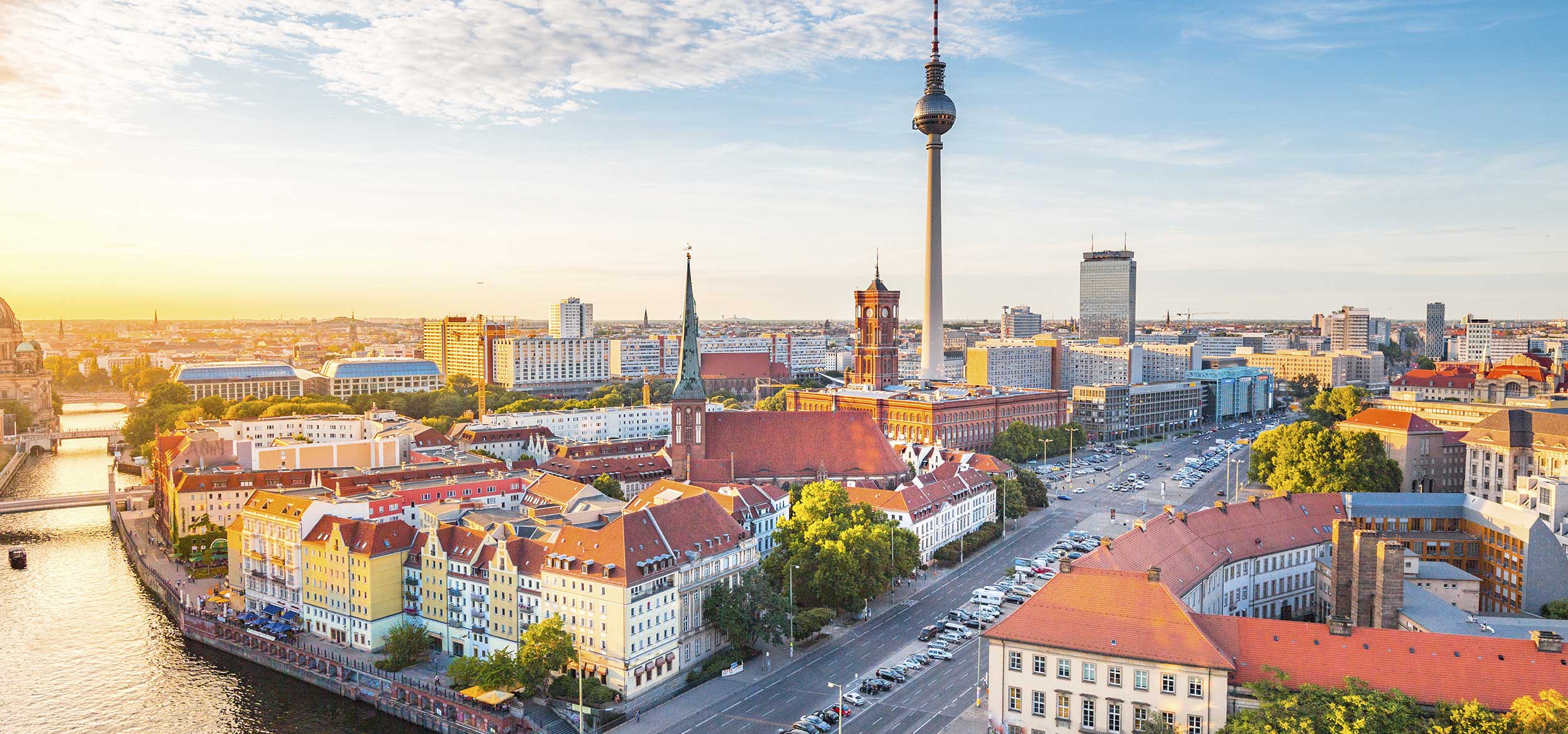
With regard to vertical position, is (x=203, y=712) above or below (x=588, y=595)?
below

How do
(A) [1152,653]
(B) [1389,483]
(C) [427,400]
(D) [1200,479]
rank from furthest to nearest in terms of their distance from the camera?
1. (C) [427,400]
2. (D) [1200,479]
3. (B) [1389,483]
4. (A) [1152,653]

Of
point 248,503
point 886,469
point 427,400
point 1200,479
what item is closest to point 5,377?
point 427,400

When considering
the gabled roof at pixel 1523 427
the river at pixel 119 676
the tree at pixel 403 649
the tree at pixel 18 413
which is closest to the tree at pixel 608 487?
the tree at pixel 403 649

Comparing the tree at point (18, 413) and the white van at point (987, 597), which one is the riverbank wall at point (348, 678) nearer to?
the white van at point (987, 597)

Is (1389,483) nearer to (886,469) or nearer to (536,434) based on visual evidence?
(886,469)

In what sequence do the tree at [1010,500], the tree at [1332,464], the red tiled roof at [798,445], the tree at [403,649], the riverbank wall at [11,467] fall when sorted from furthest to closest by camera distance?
1. the riverbank wall at [11,467]
2. the tree at [1010,500]
3. the red tiled roof at [798,445]
4. the tree at [1332,464]
5. the tree at [403,649]

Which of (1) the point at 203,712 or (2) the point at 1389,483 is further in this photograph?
(2) the point at 1389,483

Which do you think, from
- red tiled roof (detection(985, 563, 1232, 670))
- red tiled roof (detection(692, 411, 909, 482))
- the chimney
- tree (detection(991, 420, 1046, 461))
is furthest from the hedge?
tree (detection(991, 420, 1046, 461))
